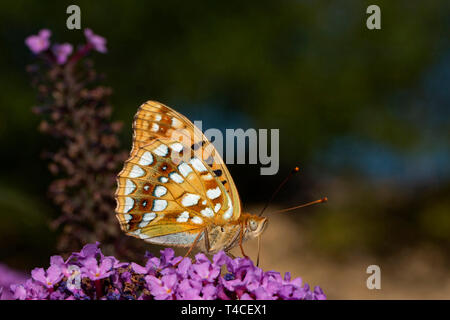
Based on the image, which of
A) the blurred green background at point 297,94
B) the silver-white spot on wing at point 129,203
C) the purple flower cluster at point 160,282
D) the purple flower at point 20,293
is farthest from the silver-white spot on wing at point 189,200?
the blurred green background at point 297,94

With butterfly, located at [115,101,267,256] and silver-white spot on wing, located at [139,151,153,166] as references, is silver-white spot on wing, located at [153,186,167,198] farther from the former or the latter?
silver-white spot on wing, located at [139,151,153,166]

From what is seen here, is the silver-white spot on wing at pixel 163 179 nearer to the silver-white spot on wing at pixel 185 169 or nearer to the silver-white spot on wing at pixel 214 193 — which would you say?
the silver-white spot on wing at pixel 185 169

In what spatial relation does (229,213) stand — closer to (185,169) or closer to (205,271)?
(185,169)

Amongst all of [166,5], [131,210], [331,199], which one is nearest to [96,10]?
[166,5]

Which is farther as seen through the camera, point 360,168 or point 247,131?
point 360,168
